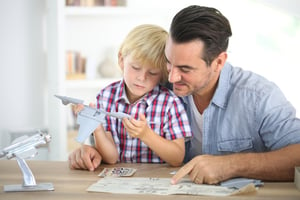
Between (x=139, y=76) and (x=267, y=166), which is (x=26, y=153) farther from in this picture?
(x=267, y=166)

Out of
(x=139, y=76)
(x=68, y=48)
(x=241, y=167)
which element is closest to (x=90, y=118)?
(x=139, y=76)

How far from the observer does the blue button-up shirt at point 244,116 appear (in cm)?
217

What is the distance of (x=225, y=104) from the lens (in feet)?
7.53

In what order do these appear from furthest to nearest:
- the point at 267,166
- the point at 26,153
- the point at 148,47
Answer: the point at 148,47 < the point at 267,166 < the point at 26,153

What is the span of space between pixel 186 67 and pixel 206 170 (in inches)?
17.8

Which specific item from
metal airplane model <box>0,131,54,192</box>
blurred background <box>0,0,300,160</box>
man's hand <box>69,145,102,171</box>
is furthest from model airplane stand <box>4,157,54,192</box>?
blurred background <box>0,0,300,160</box>

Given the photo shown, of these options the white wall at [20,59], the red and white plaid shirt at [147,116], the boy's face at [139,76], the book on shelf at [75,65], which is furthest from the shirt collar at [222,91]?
the white wall at [20,59]

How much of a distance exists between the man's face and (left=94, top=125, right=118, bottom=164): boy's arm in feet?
1.13

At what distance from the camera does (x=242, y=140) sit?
7.43ft

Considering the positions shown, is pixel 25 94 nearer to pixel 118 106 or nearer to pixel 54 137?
pixel 54 137

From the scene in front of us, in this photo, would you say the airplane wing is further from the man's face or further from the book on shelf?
the book on shelf

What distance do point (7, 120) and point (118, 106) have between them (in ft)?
7.87

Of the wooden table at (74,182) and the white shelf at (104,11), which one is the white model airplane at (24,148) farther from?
the white shelf at (104,11)

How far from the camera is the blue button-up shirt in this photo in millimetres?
2168
